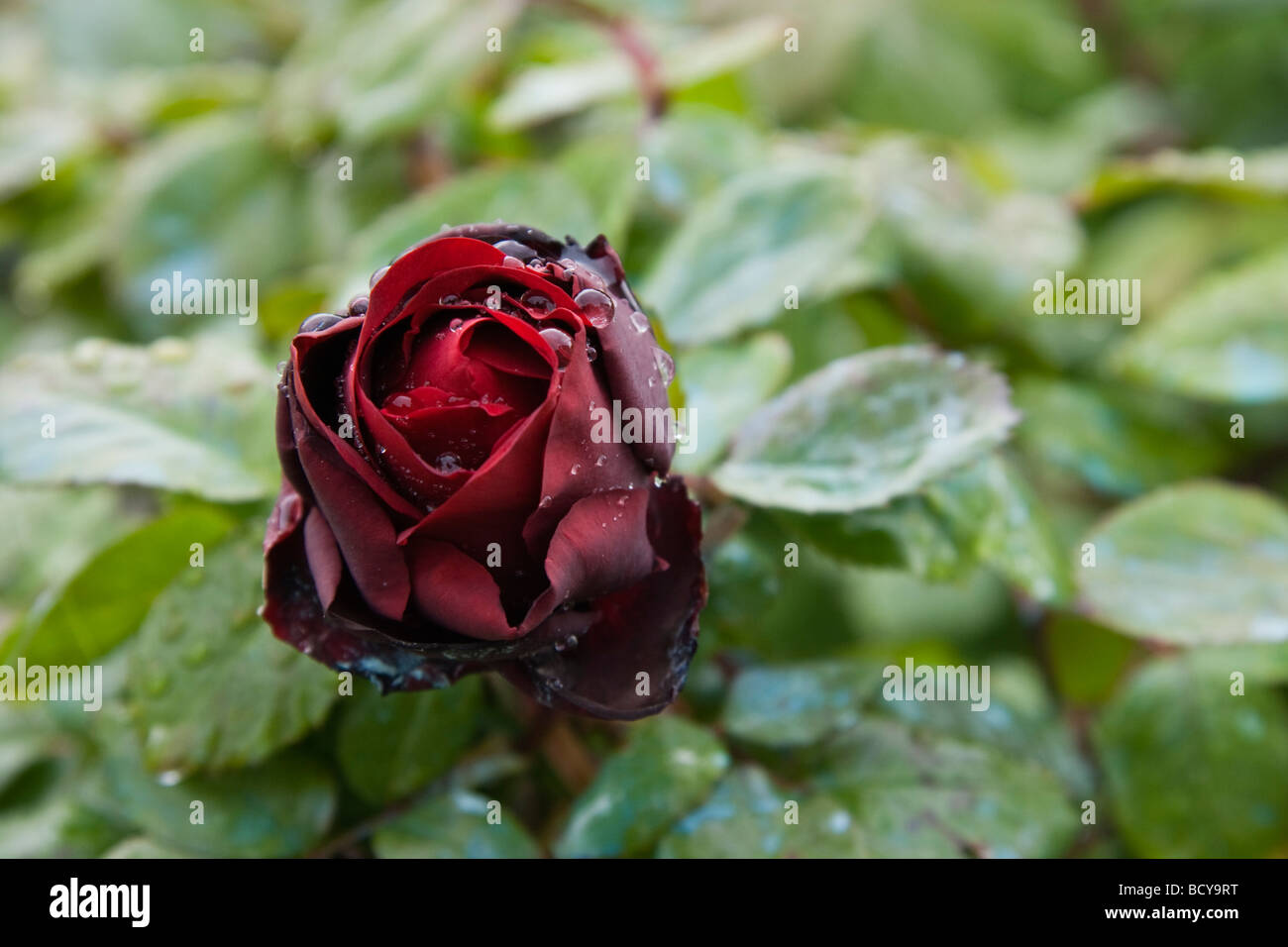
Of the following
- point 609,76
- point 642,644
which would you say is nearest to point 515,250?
point 642,644

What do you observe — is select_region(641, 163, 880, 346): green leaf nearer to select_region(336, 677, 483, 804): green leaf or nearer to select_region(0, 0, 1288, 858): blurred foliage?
select_region(0, 0, 1288, 858): blurred foliage

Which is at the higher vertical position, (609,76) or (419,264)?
(609,76)

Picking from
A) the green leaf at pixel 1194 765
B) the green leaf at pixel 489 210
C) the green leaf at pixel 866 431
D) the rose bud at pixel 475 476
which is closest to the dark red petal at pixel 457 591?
the rose bud at pixel 475 476

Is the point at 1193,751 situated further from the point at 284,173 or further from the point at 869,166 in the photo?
the point at 284,173

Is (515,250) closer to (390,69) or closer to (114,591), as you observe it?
(114,591)
